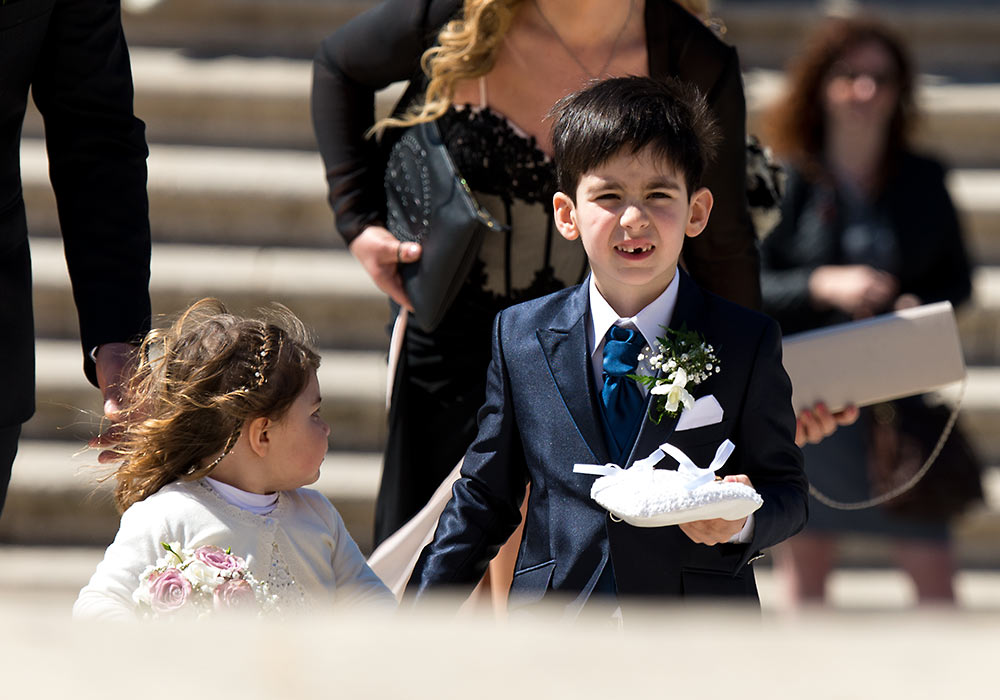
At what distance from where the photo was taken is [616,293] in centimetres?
213

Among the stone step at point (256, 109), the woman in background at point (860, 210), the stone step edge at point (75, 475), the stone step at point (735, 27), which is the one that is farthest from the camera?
the stone step at point (735, 27)

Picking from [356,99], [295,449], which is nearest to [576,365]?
[295,449]

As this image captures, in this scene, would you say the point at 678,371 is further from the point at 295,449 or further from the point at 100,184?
the point at 100,184

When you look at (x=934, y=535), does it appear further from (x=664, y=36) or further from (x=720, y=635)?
(x=720, y=635)

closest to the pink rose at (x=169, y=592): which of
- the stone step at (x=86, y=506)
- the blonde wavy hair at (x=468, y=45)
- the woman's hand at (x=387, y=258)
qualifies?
the woman's hand at (x=387, y=258)

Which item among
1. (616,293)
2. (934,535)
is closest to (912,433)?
(934,535)

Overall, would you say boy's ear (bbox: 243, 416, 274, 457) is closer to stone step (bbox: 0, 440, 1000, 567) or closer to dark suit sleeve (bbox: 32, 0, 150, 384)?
dark suit sleeve (bbox: 32, 0, 150, 384)

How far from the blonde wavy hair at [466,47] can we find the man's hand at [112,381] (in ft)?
2.62

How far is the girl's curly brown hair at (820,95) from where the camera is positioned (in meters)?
4.02

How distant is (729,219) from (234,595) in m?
1.18

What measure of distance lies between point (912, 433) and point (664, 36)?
168 cm

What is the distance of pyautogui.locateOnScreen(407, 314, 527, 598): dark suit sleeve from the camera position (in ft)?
6.89

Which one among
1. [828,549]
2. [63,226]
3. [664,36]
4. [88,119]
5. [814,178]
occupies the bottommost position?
[828,549]

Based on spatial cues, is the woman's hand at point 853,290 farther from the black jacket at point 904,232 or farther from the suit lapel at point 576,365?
the suit lapel at point 576,365
